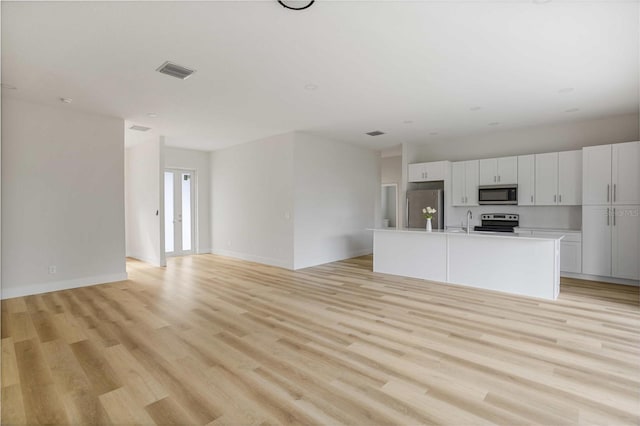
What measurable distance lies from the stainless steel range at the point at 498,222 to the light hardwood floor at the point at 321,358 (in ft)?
6.44

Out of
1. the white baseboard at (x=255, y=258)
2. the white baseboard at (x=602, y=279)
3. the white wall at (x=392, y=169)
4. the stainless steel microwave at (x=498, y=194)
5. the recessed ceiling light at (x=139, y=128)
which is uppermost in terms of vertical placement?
the recessed ceiling light at (x=139, y=128)

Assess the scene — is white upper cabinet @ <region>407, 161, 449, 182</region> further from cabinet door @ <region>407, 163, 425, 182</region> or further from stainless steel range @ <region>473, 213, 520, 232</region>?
stainless steel range @ <region>473, 213, 520, 232</region>

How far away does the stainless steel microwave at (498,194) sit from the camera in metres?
5.98

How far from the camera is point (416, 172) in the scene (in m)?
7.28

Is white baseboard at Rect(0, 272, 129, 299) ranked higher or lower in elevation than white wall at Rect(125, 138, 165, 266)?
lower

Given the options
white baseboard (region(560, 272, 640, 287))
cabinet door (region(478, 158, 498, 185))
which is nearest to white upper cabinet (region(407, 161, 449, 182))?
cabinet door (region(478, 158, 498, 185))

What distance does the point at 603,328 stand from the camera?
319 centimetres

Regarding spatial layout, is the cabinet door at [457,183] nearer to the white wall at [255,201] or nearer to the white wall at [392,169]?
the white wall at [392,169]

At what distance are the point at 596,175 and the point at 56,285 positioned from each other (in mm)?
8998

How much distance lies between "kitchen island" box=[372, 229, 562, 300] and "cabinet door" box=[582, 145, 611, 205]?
162 cm

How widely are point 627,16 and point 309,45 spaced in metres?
2.72

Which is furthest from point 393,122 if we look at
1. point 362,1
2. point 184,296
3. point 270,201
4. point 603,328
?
point 184,296

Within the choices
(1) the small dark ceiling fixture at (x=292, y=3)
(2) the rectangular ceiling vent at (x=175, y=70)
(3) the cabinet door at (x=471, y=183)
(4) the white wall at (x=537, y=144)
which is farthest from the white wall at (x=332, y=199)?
(1) the small dark ceiling fixture at (x=292, y=3)

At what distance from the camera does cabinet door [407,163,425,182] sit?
7.21 m
